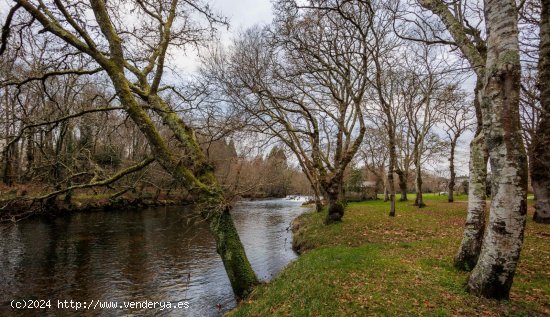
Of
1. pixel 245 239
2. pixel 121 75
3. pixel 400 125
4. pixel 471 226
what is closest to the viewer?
pixel 121 75

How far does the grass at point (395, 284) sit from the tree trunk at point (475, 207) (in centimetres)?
44

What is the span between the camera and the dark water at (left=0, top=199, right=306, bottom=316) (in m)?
8.99

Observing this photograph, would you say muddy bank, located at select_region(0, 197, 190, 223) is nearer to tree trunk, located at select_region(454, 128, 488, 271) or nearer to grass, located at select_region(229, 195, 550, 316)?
grass, located at select_region(229, 195, 550, 316)

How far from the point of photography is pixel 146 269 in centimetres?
1172

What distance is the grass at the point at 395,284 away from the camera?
16.9 ft

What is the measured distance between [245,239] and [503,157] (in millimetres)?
14706

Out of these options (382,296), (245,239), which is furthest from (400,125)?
(382,296)

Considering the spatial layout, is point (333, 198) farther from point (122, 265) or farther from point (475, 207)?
point (122, 265)

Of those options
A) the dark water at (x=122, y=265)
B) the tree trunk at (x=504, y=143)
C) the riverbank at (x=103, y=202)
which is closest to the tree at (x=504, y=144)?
the tree trunk at (x=504, y=143)

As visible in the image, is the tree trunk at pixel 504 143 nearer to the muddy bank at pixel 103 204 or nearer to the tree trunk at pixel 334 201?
the tree trunk at pixel 334 201

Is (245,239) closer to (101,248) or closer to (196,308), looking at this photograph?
(101,248)

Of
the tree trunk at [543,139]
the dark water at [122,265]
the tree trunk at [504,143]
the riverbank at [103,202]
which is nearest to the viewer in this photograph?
the tree trunk at [504,143]

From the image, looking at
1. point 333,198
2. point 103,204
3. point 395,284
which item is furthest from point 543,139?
point 103,204

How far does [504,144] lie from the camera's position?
4.57 m
